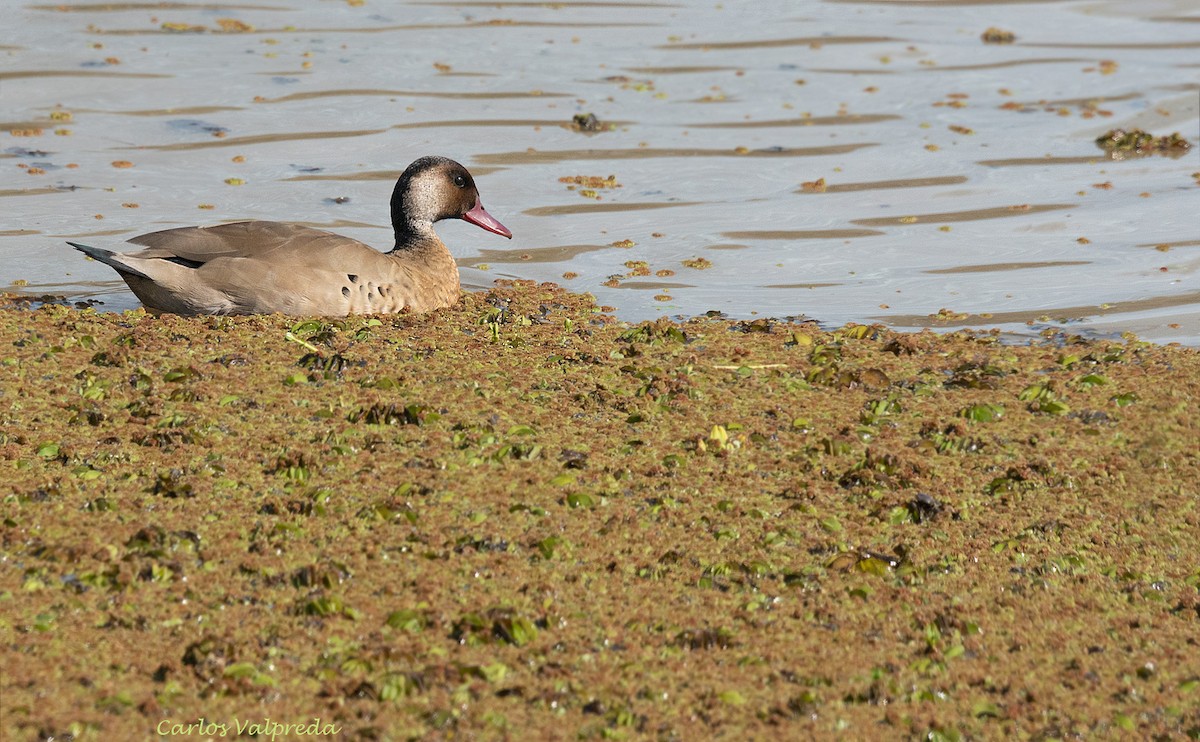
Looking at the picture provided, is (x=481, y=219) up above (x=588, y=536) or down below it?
above

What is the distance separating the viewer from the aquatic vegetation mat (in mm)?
3969

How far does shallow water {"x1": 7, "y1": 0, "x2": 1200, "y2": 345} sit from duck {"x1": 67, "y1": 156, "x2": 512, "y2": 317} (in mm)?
1045

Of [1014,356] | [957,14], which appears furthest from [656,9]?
[1014,356]

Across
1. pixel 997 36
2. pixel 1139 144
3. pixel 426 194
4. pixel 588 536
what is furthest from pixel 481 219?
pixel 997 36

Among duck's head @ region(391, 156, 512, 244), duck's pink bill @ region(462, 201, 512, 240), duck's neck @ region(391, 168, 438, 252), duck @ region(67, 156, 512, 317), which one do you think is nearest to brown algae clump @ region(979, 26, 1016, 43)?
duck's pink bill @ region(462, 201, 512, 240)

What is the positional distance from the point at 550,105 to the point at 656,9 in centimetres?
390

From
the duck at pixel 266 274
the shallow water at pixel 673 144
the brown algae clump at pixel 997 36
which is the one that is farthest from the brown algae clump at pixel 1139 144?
the duck at pixel 266 274

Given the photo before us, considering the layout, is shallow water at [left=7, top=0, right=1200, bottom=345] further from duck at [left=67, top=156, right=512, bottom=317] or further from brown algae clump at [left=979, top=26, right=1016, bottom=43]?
duck at [left=67, top=156, right=512, bottom=317]

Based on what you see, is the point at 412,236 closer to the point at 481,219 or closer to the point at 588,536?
the point at 481,219

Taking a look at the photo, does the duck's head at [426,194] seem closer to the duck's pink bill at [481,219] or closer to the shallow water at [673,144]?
the duck's pink bill at [481,219]

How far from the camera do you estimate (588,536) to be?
494 cm

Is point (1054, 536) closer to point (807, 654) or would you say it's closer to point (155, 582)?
point (807, 654)

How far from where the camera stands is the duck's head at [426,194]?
870 centimetres

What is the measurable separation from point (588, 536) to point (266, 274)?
3.17m
